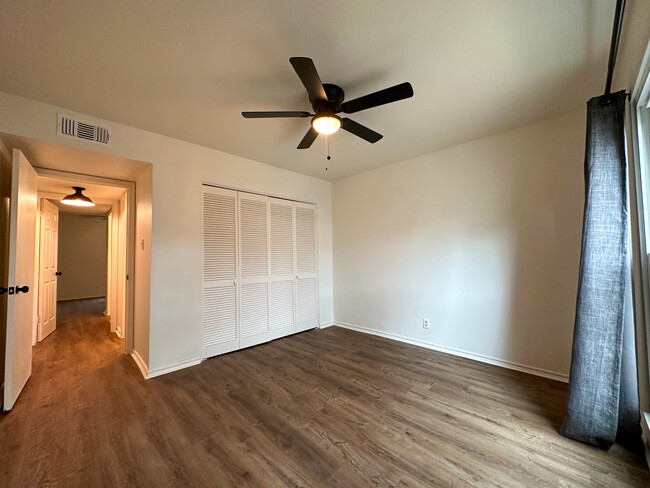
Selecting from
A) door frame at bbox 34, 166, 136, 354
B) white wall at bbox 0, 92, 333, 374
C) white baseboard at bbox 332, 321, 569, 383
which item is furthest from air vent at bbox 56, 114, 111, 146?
white baseboard at bbox 332, 321, 569, 383

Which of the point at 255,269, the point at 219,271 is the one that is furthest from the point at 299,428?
the point at 255,269

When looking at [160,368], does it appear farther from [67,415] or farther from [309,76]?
[309,76]

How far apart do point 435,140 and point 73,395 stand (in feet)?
14.6

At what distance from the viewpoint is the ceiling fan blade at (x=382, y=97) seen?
1.60 metres

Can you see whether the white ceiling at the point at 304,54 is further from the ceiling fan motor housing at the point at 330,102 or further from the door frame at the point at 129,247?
the door frame at the point at 129,247

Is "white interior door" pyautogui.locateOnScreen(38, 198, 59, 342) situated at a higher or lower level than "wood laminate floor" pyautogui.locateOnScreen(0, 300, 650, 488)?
higher

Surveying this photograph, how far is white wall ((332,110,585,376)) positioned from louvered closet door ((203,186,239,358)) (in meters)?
1.97

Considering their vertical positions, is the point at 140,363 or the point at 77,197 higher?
the point at 77,197

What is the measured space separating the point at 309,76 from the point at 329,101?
0.37 meters

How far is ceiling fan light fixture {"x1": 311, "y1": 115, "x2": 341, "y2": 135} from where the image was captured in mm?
1959

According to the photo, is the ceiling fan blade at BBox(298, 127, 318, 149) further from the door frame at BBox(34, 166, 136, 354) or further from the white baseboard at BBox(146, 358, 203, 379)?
the white baseboard at BBox(146, 358, 203, 379)

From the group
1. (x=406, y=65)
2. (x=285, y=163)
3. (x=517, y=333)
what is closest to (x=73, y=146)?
(x=285, y=163)

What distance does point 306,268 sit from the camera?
4.27 m

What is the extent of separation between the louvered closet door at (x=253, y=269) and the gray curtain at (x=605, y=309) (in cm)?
318
